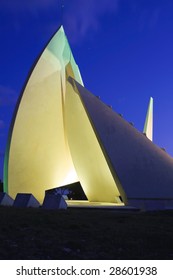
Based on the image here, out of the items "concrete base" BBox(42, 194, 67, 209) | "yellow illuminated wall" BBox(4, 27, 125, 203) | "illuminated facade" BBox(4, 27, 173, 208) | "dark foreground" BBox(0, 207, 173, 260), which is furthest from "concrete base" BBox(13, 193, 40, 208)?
"dark foreground" BBox(0, 207, 173, 260)

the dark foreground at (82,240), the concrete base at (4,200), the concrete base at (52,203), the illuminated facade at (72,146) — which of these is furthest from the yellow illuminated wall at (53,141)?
the dark foreground at (82,240)

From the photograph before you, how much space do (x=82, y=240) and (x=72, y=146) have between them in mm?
13058

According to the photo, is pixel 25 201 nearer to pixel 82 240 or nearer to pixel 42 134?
pixel 42 134

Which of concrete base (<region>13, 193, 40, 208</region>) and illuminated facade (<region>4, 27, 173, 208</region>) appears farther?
illuminated facade (<region>4, 27, 173, 208</region>)

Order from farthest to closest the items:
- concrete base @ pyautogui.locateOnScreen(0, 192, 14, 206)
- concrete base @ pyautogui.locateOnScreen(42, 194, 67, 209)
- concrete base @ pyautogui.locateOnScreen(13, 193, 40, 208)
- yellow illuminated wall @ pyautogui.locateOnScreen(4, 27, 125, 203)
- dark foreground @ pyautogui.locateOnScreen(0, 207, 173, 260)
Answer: yellow illuminated wall @ pyautogui.locateOnScreen(4, 27, 125, 203), concrete base @ pyautogui.locateOnScreen(0, 192, 14, 206), concrete base @ pyautogui.locateOnScreen(13, 193, 40, 208), concrete base @ pyautogui.locateOnScreen(42, 194, 67, 209), dark foreground @ pyautogui.locateOnScreen(0, 207, 173, 260)

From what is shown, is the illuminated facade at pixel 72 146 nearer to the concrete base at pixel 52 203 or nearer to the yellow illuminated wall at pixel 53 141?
the yellow illuminated wall at pixel 53 141

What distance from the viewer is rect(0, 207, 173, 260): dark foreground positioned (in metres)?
5.24

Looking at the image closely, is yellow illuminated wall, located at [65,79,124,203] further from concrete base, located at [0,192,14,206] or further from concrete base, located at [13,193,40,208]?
concrete base, located at [0,192,14,206]

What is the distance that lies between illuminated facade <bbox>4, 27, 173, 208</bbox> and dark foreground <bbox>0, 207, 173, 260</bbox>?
6.53 meters

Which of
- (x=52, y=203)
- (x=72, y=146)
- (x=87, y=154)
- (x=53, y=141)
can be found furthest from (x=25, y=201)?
(x=53, y=141)

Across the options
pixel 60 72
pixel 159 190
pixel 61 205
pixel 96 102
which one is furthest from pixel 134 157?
pixel 60 72

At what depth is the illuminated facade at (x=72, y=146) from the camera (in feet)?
50.3

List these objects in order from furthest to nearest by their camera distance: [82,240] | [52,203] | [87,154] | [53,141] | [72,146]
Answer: [53,141]
[72,146]
[87,154]
[52,203]
[82,240]

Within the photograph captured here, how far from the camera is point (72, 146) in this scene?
19.1m
